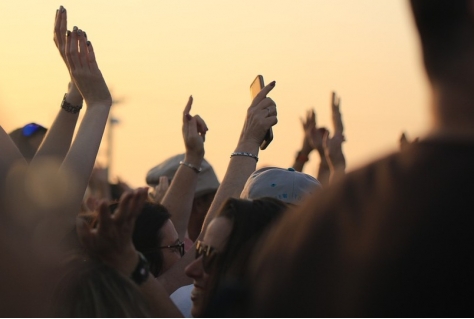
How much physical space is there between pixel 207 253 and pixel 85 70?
47.2 inches

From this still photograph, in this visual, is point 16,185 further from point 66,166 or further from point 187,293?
point 187,293

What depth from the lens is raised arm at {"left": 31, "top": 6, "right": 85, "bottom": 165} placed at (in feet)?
11.1

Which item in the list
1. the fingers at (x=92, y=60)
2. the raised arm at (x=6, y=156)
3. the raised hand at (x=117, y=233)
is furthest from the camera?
the fingers at (x=92, y=60)

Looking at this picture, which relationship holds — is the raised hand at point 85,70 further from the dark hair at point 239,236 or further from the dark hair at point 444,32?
the dark hair at point 444,32

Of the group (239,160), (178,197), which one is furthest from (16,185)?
(178,197)

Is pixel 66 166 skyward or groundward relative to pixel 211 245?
skyward

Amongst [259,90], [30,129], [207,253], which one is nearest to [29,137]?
[30,129]

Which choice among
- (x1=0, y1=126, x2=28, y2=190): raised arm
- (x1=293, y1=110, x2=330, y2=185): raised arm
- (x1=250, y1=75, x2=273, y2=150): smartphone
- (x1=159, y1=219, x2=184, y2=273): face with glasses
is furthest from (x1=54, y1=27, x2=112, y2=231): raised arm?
(x1=293, y1=110, x2=330, y2=185): raised arm

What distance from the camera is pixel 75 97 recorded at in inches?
150

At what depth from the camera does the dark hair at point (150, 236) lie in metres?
3.71

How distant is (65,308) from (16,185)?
0.51 metres

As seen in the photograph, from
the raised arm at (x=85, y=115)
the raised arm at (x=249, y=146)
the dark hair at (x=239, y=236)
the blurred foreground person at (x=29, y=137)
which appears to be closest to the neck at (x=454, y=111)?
the dark hair at (x=239, y=236)

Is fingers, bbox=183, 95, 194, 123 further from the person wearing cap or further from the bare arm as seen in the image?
the person wearing cap

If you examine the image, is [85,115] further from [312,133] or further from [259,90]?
[312,133]
